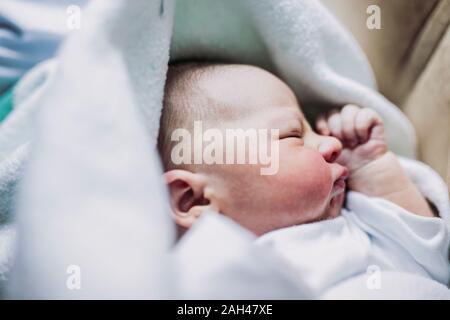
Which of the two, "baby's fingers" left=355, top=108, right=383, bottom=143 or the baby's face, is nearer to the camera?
the baby's face

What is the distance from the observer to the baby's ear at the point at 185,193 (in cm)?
68

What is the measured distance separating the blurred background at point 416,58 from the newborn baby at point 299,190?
0.29 feet

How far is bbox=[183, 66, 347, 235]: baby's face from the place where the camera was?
690 millimetres

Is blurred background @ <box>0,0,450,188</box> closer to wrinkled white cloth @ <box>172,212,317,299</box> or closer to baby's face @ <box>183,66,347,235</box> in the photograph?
baby's face @ <box>183,66,347,235</box>

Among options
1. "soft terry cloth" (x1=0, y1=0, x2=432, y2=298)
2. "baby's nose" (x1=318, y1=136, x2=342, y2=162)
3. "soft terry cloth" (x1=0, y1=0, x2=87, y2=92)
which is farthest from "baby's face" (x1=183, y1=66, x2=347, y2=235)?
"soft terry cloth" (x1=0, y1=0, x2=87, y2=92)

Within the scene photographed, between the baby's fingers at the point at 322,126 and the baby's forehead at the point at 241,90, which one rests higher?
the baby's forehead at the point at 241,90

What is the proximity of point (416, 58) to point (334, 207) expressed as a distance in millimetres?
318

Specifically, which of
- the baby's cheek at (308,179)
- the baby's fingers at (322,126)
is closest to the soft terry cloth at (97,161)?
the baby's cheek at (308,179)

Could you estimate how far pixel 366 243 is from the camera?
74cm

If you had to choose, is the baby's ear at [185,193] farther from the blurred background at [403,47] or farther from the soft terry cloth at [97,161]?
the blurred background at [403,47]

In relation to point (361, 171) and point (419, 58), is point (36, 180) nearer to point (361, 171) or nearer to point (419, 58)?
point (361, 171)

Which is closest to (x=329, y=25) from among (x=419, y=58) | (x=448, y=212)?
(x=419, y=58)

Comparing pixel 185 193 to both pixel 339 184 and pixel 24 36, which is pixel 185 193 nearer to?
pixel 339 184
